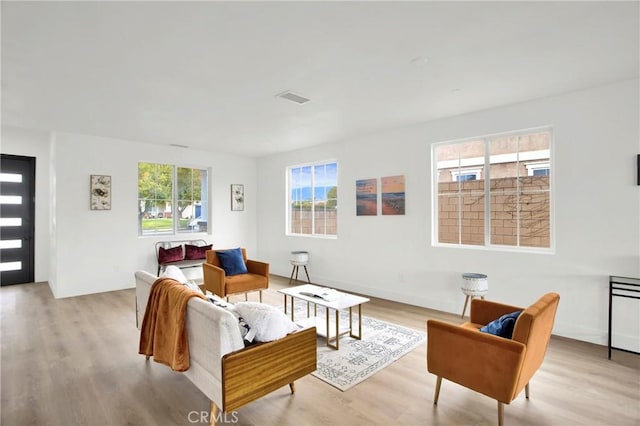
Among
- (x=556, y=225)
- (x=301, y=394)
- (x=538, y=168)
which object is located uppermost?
(x=538, y=168)

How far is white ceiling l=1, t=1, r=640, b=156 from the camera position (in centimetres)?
207

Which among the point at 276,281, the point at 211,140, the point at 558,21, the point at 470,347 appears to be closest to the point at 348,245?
the point at 276,281

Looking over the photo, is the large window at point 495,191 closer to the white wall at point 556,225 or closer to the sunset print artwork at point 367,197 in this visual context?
the white wall at point 556,225

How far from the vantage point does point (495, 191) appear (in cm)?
412

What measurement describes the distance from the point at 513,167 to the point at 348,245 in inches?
108

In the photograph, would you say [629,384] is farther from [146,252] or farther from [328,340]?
[146,252]

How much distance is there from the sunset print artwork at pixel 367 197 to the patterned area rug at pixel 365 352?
1888 millimetres

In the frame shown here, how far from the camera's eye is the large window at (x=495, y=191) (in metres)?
3.80

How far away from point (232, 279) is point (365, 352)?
223 centimetres

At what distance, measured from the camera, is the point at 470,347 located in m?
2.05

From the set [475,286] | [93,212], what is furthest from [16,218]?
[475,286]

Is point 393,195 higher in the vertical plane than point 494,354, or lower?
higher

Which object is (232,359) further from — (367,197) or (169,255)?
(169,255)

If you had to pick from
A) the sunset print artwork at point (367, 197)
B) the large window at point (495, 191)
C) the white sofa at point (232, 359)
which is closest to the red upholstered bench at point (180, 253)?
the sunset print artwork at point (367, 197)
